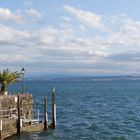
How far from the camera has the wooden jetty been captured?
42.0 m

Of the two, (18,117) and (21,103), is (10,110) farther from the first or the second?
(18,117)

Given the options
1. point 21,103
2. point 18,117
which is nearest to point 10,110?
point 21,103

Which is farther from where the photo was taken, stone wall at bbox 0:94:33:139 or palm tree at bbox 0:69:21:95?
palm tree at bbox 0:69:21:95

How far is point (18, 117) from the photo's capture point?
42625 mm

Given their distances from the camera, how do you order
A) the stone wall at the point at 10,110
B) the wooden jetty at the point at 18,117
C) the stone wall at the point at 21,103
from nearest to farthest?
1. the stone wall at the point at 10,110
2. the wooden jetty at the point at 18,117
3. the stone wall at the point at 21,103

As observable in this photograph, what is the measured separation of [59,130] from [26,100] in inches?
223

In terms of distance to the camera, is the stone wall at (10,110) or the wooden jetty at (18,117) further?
the wooden jetty at (18,117)

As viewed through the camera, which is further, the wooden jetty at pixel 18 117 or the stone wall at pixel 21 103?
the stone wall at pixel 21 103

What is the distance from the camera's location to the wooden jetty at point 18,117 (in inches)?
1652

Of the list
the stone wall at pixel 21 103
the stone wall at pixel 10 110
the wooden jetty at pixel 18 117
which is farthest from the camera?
the stone wall at pixel 21 103

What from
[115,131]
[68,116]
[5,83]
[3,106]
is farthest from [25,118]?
[68,116]

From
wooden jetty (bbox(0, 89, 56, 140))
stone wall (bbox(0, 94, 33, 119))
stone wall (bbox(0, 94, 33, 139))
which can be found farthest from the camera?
stone wall (bbox(0, 94, 33, 119))

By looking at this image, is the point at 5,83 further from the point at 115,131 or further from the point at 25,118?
the point at 115,131

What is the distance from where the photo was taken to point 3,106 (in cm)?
4694
